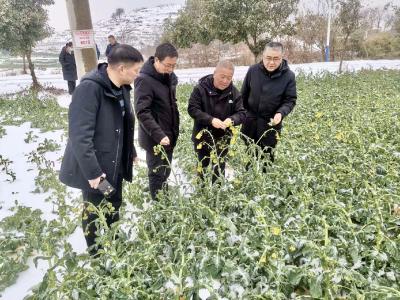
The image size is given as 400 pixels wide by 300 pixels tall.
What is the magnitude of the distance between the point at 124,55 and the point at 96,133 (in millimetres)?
532

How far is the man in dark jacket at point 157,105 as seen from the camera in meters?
2.94

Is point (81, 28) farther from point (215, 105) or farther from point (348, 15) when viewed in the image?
point (348, 15)

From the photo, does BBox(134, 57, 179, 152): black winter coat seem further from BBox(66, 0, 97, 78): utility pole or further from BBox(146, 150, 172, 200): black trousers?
BBox(66, 0, 97, 78): utility pole

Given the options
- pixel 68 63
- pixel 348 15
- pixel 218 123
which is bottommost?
pixel 218 123

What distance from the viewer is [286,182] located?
A: 2.85 metres

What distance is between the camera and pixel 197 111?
3.28m

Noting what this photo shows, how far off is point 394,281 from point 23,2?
44.1ft

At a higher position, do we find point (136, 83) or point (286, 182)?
point (136, 83)

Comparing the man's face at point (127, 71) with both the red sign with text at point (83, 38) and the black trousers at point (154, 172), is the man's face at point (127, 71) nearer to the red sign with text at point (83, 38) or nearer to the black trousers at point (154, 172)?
the black trousers at point (154, 172)

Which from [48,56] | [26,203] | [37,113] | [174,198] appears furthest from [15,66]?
[174,198]

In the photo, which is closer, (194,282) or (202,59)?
(194,282)

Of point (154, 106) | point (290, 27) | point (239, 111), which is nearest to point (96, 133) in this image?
point (154, 106)

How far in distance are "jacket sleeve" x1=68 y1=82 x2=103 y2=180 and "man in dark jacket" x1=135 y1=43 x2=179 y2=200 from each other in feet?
2.22

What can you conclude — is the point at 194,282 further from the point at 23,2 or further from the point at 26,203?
the point at 23,2
